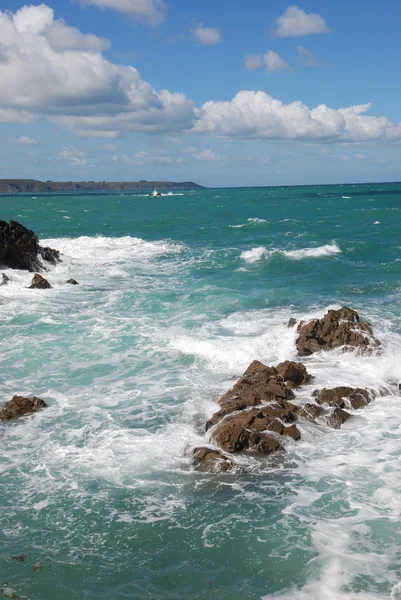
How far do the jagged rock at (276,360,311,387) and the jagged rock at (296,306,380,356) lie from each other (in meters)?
2.86

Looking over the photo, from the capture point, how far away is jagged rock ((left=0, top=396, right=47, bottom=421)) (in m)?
15.3

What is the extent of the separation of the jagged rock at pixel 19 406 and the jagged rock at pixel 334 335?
9438mm

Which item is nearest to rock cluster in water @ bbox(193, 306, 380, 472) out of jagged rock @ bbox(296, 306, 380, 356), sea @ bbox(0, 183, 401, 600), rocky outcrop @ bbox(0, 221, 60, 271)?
sea @ bbox(0, 183, 401, 600)

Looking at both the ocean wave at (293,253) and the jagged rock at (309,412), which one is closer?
the jagged rock at (309,412)

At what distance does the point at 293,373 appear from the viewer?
55.9ft

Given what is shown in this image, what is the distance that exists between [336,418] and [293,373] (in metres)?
2.49

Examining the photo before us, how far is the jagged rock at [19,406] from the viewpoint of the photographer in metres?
15.3

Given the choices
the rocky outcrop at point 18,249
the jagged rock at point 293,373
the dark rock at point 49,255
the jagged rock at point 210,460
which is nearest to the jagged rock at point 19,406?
the jagged rock at point 210,460

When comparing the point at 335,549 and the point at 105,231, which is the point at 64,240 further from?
the point at 335,549

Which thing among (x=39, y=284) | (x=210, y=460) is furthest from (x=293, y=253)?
(x=210, y=460)

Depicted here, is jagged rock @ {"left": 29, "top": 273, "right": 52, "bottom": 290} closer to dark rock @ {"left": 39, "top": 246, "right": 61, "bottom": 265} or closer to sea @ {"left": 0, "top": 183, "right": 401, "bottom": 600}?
sea @ {"left": 0, "top": 183, "right": 401, "bottom": 600}

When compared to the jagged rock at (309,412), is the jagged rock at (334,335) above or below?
above

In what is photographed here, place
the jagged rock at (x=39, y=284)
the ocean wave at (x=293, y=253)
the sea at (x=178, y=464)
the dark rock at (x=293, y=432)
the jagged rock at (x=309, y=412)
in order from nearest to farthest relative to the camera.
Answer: the sea at (x=178, y=464), the dark rock at (x=293, y=432), the jagged rock at (x=309, y=412), the jagged rock at (x=39, y=284), the ocean wave at (x=293, y=253)

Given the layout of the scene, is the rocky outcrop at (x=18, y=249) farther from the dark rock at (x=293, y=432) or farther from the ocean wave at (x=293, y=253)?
the dark rock at (x=293, y=432)
